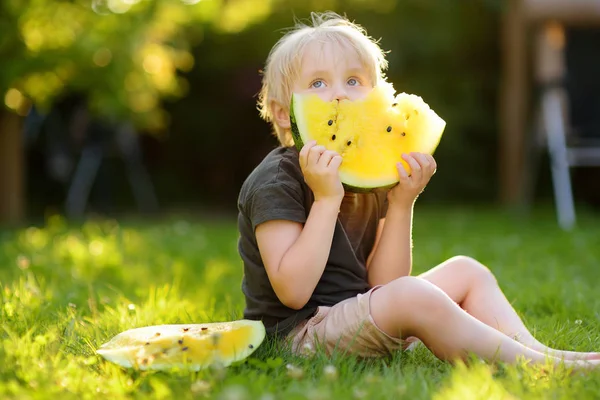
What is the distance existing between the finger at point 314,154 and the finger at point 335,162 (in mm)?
41

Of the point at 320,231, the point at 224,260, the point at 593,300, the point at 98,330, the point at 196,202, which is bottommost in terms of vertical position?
the point at 196,202

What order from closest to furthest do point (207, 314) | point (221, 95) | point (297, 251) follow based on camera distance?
point (297, 251), point (207, 314), point (221, 95)

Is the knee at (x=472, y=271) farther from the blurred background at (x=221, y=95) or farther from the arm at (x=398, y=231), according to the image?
the blurred background at (x=221, y=95)

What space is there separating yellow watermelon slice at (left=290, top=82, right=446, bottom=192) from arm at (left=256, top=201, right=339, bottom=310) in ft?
0.67

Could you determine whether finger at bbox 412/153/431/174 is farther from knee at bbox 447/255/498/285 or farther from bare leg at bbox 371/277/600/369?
bare leg at bbox 371/277/600/369

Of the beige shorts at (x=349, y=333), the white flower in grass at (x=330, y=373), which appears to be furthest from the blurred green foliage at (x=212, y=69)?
the white flower in grass at (x=330, y=373)

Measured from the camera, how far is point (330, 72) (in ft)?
8.24

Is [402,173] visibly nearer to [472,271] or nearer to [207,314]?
[472,271]

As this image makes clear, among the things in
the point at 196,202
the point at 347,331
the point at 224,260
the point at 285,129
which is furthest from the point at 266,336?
the point at 196,202

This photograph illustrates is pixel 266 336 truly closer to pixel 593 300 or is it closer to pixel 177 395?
pixel 177 395

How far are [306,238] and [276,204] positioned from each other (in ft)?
0.48

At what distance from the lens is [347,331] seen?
2262 mm

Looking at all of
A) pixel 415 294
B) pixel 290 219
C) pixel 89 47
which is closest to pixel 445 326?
pixel 415 294

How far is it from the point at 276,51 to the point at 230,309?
3.39 feet
